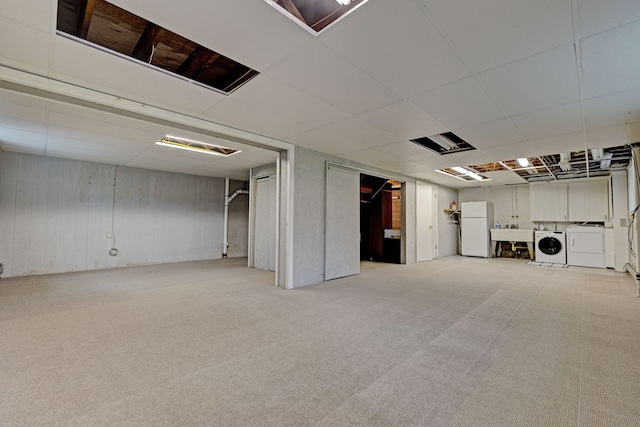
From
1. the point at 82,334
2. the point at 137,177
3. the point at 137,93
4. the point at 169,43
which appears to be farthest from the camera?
the point at 137,177

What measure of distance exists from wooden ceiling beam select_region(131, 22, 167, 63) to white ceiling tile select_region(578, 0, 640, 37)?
2728 millimetres

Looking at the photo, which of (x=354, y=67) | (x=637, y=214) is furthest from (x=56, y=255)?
(x=637, y=214)

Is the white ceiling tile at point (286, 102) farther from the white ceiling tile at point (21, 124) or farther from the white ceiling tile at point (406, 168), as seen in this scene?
the white ceiling tile at point (21, 124)

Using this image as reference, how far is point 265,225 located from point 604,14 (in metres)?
5.89

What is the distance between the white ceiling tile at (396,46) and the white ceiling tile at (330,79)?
Answer: 0.10 meters

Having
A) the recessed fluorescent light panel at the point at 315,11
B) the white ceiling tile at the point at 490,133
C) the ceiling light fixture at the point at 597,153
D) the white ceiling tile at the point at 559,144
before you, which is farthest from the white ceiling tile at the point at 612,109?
the recessed fluorescent light panel at the point at 315,11

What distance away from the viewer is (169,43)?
2.14 meters

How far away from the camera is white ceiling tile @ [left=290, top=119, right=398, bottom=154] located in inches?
145

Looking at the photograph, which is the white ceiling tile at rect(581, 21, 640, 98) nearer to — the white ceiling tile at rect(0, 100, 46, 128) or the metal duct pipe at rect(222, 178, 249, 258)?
the white ceiling tile at rect(0, 100, 46, 128)

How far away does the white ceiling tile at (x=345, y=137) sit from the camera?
12.1 feet

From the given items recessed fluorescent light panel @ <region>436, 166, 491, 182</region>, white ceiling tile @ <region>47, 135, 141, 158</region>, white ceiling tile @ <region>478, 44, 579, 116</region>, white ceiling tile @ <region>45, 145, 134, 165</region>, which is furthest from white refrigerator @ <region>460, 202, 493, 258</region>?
white ceiling tile @ <region>45, 145, 134, 165</region>

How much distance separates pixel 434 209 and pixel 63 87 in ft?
27.3

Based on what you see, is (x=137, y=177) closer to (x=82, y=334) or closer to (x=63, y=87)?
(x=63, y=87)

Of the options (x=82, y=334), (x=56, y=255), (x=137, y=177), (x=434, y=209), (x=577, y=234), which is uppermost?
(x=137, y=177)
